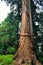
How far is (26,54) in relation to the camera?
13477mm

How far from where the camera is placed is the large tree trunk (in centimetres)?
1323

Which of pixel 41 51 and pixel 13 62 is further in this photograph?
pixel 41 51

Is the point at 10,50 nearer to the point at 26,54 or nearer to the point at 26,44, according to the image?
the point at 26,44

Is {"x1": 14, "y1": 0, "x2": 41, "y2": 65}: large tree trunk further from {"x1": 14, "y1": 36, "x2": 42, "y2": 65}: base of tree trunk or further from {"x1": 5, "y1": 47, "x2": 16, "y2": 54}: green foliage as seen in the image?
{"x1": 5, "y1": 47, "x2": 16, "y2": 54}: green foliage

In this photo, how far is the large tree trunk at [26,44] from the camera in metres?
13.2

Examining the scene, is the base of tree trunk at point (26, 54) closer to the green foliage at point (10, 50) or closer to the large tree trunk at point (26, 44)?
the large tree trunk at point (26, 44)

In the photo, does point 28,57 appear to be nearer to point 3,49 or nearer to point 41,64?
point 41,64

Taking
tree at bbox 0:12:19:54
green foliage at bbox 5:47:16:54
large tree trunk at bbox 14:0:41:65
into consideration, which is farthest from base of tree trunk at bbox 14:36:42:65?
tree at bbox 0:12:19:54

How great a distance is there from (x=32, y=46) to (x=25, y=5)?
8.54ft

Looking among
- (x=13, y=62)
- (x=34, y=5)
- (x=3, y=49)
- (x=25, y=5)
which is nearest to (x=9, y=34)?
(x=3, y=49)

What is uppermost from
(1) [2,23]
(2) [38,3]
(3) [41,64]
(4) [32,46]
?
(2) [38,3]

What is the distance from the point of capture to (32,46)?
1383cm

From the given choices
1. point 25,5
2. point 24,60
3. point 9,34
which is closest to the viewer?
point 24,60

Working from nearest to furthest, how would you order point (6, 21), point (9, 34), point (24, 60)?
point (24, 60) → point (9, 34) → point (6, 21)
